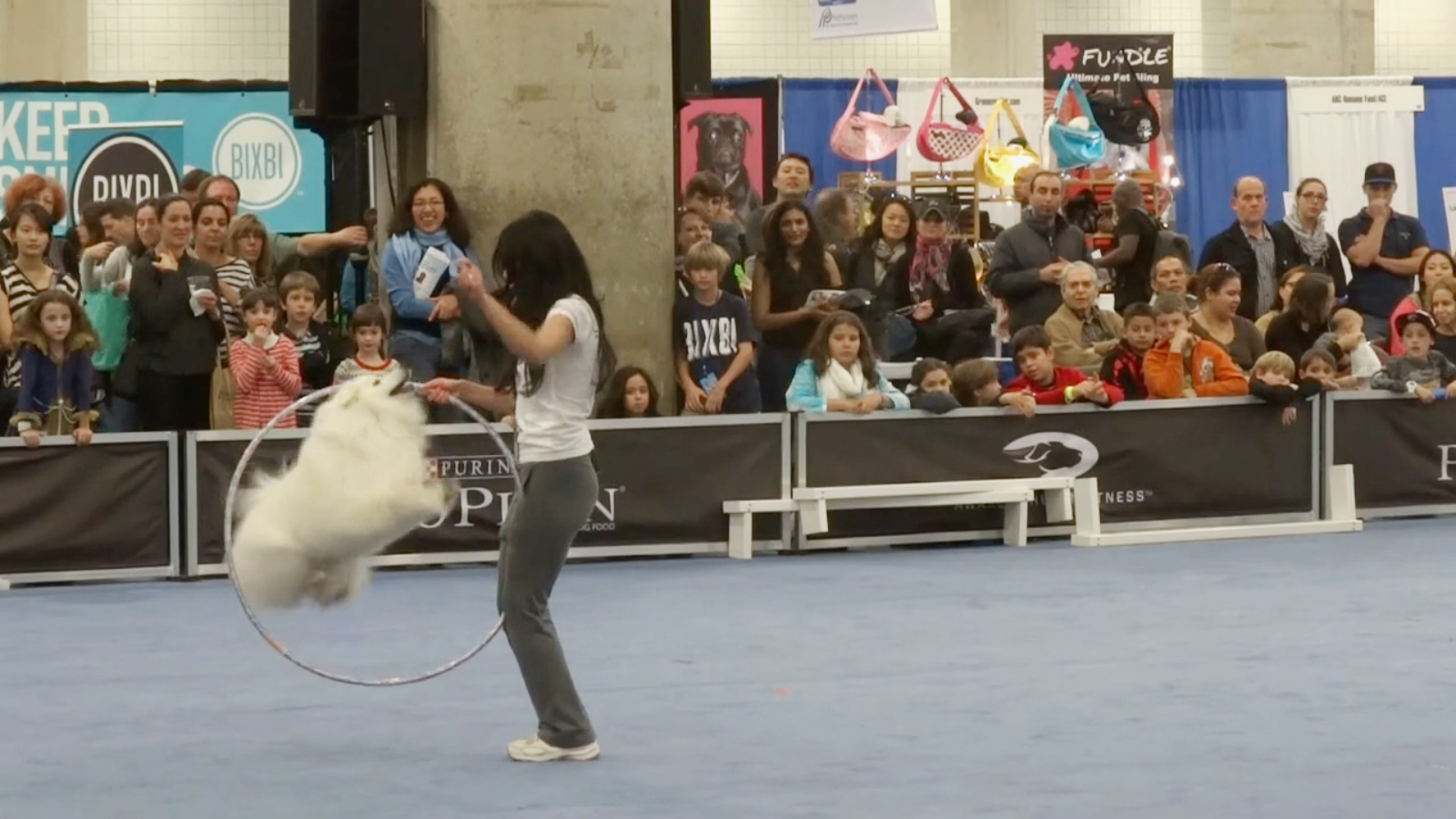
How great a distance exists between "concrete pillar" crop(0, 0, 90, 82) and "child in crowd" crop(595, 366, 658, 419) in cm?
1337

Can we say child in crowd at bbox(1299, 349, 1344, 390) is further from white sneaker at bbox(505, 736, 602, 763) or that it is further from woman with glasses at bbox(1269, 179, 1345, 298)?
white sneaker at bbox(505, 736, 602, 763)

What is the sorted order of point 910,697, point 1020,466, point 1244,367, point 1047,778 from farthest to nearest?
point 1244,367 < point 1020,466 < point 910,697 < point 1047,778

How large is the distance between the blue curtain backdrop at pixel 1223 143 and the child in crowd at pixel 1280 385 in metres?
10.1

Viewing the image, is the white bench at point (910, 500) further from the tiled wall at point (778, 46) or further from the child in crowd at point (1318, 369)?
the tiled wall at point (778, 46)

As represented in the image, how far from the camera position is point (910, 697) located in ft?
27.8

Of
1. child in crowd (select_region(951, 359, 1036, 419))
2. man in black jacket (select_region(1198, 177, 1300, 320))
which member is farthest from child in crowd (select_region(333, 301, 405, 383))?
man in black jacket (select_region(1198, 177, 1300, 320))

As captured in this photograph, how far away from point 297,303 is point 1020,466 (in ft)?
14.1

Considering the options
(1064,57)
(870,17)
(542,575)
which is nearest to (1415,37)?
(1064,57)

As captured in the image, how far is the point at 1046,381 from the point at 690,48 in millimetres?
2878

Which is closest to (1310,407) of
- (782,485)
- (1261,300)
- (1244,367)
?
(1244,367)

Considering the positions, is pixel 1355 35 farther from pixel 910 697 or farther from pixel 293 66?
pixel 910 697

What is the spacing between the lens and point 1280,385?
14.1 metres

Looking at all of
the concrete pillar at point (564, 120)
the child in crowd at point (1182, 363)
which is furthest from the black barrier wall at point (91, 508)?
the child in crowd at point (1182, 363)

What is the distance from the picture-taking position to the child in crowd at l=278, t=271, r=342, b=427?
40.8 feet
